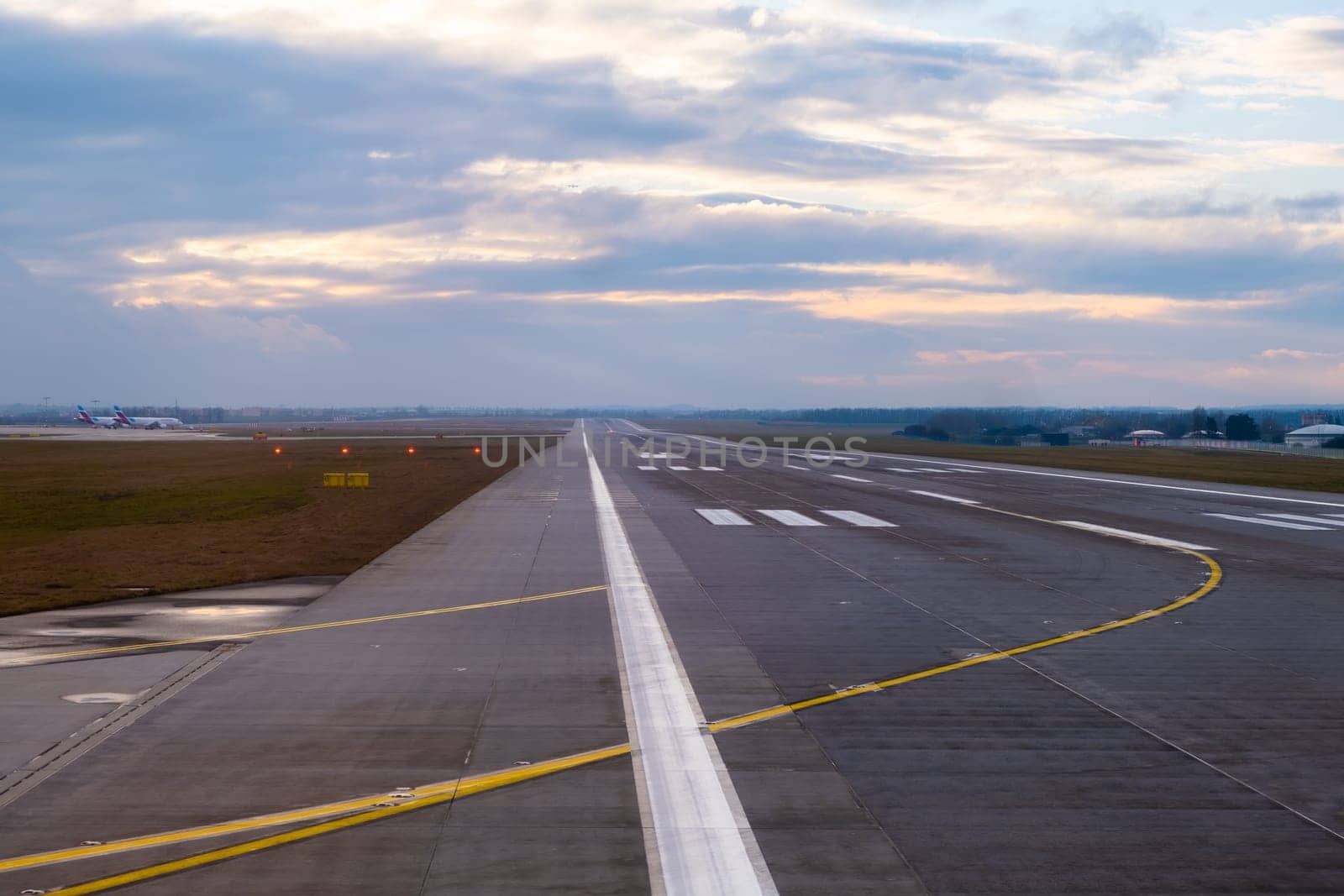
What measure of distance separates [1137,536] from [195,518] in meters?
26.6

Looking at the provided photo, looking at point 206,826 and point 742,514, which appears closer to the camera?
point 206,826

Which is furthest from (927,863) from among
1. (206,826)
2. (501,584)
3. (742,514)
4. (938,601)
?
(742,514)

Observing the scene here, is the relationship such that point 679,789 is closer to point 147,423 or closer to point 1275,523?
point 1275,523

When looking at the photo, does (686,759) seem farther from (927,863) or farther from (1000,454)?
(1000,454)

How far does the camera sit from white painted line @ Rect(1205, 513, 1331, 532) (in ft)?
95.0

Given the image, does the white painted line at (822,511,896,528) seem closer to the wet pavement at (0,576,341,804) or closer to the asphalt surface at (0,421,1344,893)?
the asphalt surface at (0,421,1344,893)

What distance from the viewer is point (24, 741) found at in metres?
9.20

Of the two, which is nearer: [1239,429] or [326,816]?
[326,816]

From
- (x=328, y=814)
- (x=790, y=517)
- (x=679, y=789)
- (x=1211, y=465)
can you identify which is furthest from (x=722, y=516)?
(x=1211, y=465)

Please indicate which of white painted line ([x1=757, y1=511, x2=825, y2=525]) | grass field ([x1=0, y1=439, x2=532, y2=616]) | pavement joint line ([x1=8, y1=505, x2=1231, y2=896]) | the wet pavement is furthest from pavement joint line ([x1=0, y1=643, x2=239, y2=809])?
white painted line ([x1=757, y1=511, x2=825, y2=525])

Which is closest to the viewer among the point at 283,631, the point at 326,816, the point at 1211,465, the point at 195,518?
the point at 326,816

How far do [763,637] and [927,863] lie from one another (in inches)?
280

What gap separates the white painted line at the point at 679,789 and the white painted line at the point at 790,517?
15932 millimetres

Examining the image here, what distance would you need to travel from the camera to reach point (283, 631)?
14.4m
